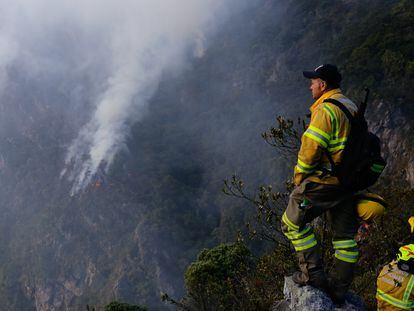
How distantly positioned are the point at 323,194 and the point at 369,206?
59 cm

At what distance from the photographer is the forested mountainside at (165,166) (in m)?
92.4

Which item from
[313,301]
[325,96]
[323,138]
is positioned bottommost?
[313,301]

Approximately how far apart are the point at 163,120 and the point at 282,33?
4403 cm

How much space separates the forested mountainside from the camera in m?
92.4

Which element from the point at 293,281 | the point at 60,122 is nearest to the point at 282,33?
the point at 60,122

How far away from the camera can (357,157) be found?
4.56m

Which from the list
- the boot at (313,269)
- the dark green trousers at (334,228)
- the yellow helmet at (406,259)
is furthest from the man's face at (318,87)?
the yellow helmet at (406,259)

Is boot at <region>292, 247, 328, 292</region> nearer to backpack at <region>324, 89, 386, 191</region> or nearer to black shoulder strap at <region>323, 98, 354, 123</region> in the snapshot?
backpack at <region>324, 89, 386, 191</region>

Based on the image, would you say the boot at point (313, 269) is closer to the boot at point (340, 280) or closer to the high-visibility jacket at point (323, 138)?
the boot at point (340, 280)

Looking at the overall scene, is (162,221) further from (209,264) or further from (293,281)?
(293,281)

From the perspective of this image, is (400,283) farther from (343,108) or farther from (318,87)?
(318,87)

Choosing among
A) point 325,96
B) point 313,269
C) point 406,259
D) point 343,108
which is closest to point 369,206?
point 406,259

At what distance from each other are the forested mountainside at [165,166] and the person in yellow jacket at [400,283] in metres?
60.2

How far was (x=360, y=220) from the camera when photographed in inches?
198
